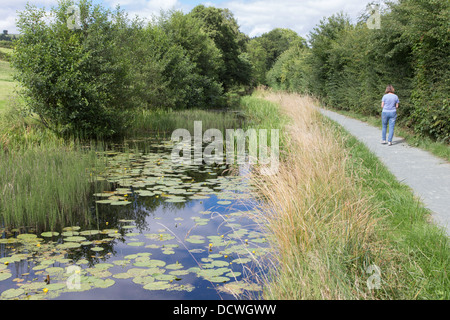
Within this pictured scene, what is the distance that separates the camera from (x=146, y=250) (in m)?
4.75

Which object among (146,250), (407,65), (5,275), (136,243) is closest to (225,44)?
(407,65)

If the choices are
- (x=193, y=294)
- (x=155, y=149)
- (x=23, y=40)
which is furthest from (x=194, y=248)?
(x=23, y=40)

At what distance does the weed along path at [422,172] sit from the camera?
5.33 m

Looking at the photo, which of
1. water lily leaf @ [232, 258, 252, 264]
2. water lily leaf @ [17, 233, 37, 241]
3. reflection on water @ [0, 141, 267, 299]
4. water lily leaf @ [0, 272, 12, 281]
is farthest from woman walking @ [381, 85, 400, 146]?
water lily leaf @ [0, 272, 12, 281]

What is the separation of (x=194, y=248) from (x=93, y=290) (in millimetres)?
1410

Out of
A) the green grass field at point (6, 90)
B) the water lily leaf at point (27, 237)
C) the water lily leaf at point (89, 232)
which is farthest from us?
the green grass field at point (6, 90)

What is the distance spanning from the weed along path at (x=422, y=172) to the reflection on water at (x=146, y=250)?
8.12 feet

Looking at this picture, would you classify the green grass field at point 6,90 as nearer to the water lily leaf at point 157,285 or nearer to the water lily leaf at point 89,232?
the water lily leaf at point 89,232

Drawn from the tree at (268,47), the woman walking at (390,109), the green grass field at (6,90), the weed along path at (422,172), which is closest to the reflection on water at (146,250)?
the weed along path at (422,172)

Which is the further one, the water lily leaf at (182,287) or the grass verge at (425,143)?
the grass verge at (425,143)

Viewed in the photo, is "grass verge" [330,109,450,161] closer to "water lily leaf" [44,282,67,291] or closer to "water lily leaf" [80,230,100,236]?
"water lily leaf" [80,230,100,236]

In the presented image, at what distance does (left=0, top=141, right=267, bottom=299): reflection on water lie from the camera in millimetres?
3795

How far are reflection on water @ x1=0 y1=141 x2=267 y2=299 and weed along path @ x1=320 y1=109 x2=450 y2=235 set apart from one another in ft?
8.12
